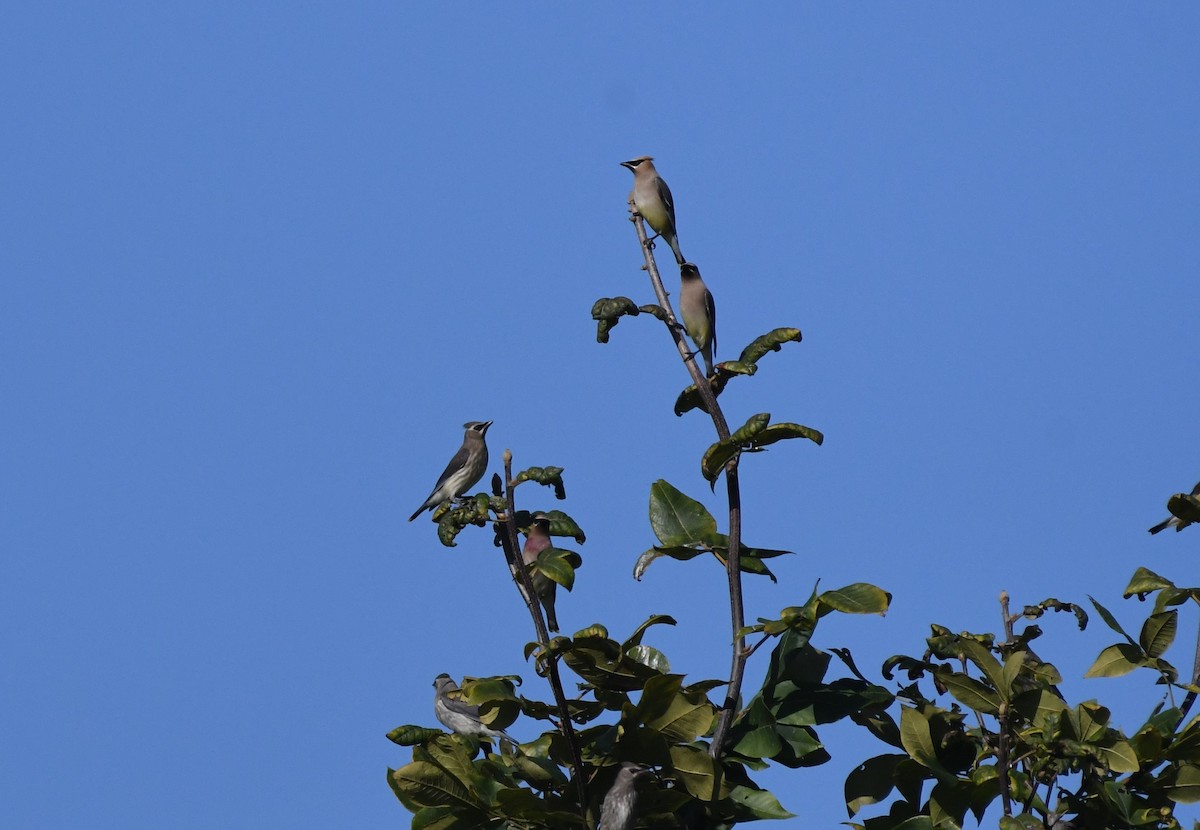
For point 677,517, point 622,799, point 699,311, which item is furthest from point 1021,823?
point 699,311

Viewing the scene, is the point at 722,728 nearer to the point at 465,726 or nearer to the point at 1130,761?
the point at 1130,761

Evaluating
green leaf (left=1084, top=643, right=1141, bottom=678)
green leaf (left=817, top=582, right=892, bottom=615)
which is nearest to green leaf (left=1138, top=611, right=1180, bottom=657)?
green leaf (left=1084, top=643, right=1141, bottom=678)

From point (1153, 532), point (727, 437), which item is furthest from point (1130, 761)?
point (1153, 532)

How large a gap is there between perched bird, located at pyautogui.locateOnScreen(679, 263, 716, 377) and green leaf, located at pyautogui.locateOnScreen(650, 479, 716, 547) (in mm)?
2917

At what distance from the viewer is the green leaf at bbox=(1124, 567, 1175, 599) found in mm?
5238

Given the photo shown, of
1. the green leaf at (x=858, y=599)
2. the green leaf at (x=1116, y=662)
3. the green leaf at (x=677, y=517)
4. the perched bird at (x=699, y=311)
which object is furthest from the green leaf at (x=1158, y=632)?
the perched bird at (x=699, y=311)

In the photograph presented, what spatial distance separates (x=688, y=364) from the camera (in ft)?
17.2

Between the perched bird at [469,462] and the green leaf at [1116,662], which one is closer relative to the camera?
the green leaf at [1116,662]

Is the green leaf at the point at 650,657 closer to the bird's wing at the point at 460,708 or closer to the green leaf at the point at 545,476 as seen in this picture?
the green leaf at the point at 545,476

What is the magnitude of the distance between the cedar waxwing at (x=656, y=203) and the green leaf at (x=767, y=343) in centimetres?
526

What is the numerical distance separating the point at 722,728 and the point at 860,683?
25.3 inches

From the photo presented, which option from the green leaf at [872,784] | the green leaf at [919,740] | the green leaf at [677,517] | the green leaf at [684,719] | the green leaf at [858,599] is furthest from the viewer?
the green leaf at [872,784]

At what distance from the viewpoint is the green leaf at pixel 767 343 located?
516cm

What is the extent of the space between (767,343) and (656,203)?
5.57 metres
